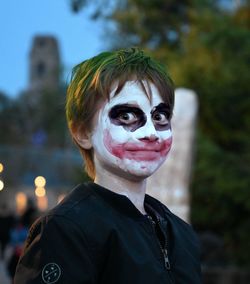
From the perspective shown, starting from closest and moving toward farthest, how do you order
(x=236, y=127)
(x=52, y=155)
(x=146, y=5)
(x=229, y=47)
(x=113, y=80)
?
(x=113, y=80) < (x=229, y=47) < (x=236, y=127) < (x=146, y=5) < (x=52, y=155)

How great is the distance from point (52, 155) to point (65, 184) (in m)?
1.76

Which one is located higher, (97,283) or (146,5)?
(146,5)

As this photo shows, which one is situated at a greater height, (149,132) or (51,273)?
(149,132)

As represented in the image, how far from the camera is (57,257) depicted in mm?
2223

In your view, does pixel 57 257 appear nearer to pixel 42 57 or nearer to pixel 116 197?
pixel 116 197

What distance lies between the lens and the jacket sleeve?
221cm

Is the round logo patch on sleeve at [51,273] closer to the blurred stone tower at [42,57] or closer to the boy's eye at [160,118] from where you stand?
the boy's eye at [160,118]

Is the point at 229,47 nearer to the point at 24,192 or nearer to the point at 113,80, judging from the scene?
the point at 113,80

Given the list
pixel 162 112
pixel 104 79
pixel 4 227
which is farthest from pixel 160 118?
pixel 4 227

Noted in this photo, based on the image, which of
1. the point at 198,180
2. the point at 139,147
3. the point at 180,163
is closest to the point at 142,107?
the point at 139,147

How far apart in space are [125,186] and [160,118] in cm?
23

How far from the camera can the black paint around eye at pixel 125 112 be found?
2471 mm

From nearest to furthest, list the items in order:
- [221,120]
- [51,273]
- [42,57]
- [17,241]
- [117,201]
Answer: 1. [51,273]
2. [117,201]
3. [17,241]
4. [221,120]
5. [42,57]

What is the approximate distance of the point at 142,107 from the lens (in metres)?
2.48
